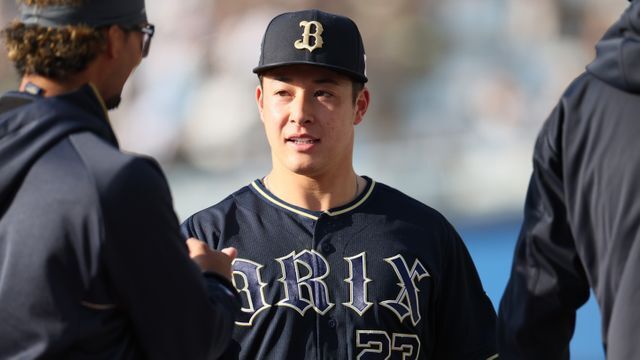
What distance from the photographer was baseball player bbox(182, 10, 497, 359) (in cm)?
354

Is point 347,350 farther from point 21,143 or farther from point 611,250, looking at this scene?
point 21,143

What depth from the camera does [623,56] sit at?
103 inches

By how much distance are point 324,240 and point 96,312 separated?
1332mm

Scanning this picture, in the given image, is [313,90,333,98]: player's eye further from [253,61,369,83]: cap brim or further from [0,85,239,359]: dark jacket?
[0,85,239,359]: dark jacket

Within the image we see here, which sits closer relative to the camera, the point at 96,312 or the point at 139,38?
the point at 96,312

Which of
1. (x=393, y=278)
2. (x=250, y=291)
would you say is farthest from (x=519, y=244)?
(x=250, y=291)

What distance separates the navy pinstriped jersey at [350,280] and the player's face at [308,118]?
16 cm

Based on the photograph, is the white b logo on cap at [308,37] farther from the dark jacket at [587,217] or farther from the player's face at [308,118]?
the dark jacket at [587,217]

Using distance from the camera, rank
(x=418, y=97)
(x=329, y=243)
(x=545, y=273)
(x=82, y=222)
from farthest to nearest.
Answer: (x=418, y=97) < (x=329, y=243) < (x=545, y=273) < (x=82, y=222)

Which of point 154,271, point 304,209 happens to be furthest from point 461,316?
point 154,271

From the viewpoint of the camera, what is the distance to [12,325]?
244cm

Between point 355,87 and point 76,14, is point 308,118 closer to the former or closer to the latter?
point 355,87

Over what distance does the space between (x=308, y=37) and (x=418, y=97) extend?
3.51 m

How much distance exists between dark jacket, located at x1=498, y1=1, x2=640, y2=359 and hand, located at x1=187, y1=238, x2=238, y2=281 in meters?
0.78
